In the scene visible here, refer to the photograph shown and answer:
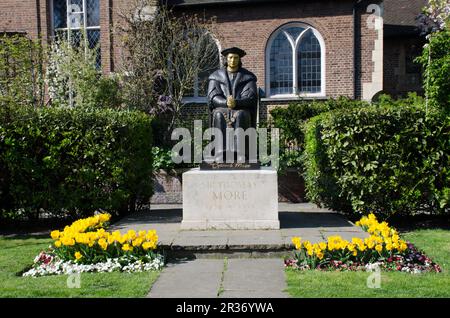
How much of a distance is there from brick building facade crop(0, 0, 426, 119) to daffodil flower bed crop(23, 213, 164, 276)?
43.2ft

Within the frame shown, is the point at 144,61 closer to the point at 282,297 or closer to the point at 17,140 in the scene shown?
the point at 17,140

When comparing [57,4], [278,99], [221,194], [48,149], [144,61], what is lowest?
[221,194]

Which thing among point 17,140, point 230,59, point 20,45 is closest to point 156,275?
point 230,59

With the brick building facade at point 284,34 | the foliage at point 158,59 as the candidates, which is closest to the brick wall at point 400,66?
the brick building facade at point 284,34

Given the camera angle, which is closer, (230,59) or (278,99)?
(230,59)

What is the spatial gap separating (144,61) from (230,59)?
30.0ft

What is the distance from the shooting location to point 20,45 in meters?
12.8

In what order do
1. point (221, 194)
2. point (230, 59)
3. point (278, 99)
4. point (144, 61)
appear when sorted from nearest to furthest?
1. point (221, 194)
2. point (230, 59)
3. point (144, 61)
4. point (278, 99)

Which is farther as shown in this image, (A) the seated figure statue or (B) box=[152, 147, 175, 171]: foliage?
(B) box=[152, 147, 175, 171]: foliage

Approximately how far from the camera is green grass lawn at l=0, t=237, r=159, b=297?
213 inches

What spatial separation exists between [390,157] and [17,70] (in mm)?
9754

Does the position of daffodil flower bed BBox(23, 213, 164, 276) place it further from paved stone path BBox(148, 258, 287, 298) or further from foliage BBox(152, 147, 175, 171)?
foliage BBox(152, 147, 175, 171)

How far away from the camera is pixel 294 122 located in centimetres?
1581

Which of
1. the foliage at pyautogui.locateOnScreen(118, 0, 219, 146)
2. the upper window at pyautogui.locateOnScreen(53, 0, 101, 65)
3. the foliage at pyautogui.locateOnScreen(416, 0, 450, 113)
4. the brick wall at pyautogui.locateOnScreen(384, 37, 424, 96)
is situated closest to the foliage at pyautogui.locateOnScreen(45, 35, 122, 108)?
the foliage at pyautogui.locateOnScreen(118, 0, 219, 146)
